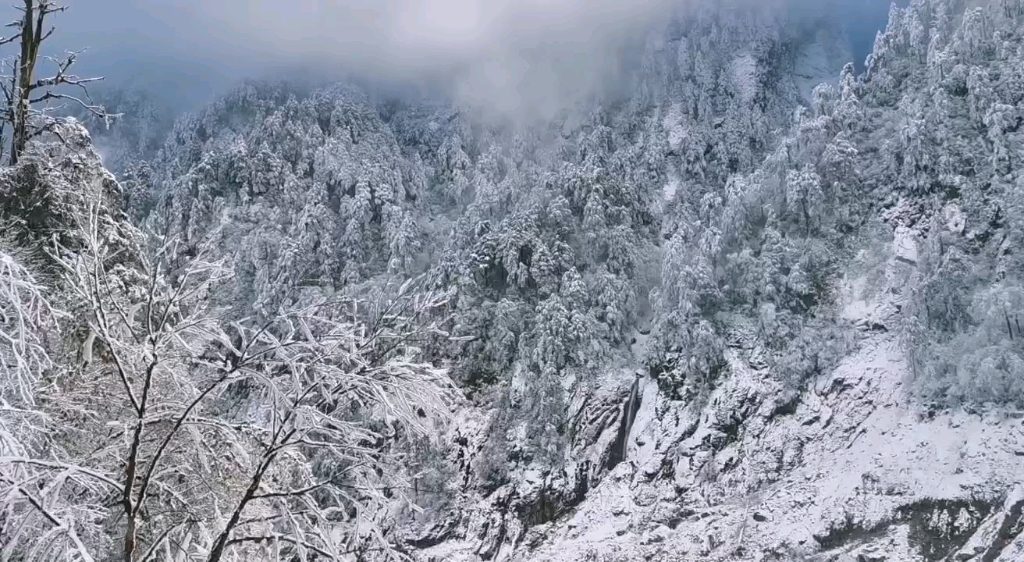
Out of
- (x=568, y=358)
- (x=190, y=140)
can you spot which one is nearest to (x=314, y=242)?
(x=568, y=358)

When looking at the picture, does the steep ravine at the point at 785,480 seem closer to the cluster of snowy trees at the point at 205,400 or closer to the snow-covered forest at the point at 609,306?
the snow-covered forest at the point at 609,306

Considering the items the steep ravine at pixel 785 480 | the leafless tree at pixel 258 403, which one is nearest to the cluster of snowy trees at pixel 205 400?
the leafless tree at pixel 258 403

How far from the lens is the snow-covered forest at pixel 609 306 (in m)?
3.54

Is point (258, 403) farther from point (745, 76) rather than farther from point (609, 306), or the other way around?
point (745, 76)

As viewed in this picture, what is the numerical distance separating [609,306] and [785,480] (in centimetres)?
940

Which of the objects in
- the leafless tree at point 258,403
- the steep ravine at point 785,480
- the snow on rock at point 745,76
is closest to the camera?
the leafless tree at point 258,403

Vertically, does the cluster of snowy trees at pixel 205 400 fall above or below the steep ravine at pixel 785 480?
above

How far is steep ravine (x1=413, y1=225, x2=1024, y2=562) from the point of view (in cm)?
1605

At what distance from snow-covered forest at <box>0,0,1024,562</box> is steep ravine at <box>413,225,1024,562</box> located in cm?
9

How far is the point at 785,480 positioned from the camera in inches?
746

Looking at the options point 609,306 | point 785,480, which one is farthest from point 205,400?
point 609,306

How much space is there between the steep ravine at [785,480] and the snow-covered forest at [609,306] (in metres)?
0.09

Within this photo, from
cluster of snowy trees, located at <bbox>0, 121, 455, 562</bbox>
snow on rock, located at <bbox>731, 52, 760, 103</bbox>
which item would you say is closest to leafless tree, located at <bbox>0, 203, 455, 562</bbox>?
cluster of snowy trees, located at <bbox>0, 121, 455, 562</bbox>

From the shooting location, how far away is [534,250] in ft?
91.4
